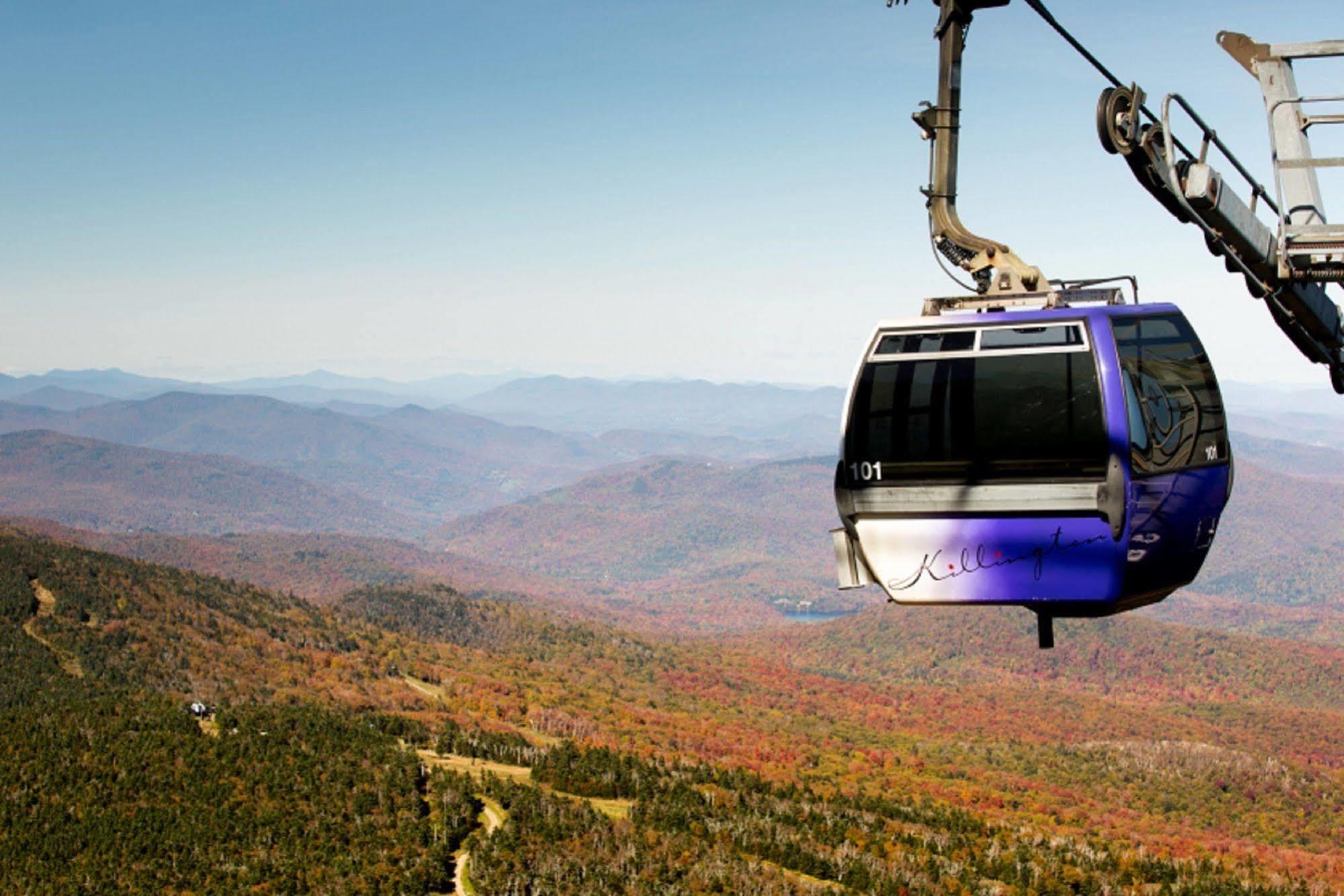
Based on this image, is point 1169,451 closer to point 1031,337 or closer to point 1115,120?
point 1031,337

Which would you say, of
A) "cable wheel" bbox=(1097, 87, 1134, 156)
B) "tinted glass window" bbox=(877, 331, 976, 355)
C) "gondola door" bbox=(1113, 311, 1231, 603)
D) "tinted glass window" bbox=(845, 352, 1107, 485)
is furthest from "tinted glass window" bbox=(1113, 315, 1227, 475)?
"cable wheel" bbox=(1097, 87, 1134, 156)

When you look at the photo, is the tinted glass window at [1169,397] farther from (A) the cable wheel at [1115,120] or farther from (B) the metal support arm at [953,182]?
(A) the cable wheel at [1115,120]

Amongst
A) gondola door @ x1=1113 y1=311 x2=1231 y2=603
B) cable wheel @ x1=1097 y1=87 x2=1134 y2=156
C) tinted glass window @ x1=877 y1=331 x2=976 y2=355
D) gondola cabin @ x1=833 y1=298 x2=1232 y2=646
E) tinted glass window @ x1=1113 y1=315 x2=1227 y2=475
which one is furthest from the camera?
tinted glass window @ x1=877 y1=331 x2=976 y2=355

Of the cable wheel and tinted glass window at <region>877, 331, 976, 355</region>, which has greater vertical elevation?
the cable wheel

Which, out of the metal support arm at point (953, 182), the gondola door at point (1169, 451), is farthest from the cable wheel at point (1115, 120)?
the gondola door at point (1169, 451)

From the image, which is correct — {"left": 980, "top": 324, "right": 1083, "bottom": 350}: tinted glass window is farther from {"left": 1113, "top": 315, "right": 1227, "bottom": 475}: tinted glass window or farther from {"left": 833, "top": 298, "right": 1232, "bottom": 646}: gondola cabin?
{"left": 1113, "top": 315, "right": 1227, "bottom": 475}: tinted glass window

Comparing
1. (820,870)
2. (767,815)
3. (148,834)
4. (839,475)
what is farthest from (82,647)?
(839,475)
